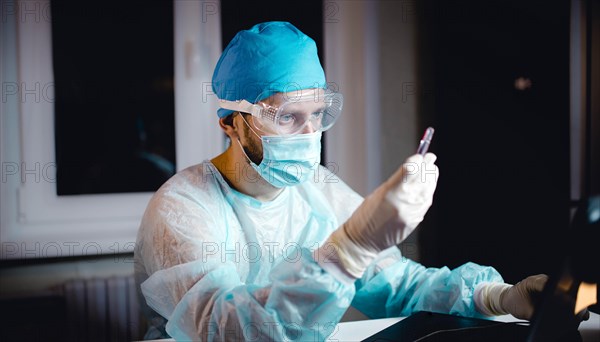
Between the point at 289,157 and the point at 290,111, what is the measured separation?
0.13m

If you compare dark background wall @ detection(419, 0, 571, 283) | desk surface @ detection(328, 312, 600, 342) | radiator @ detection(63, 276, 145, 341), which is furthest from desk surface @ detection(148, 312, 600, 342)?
radiator @ detection(63, 276, 145, 341)

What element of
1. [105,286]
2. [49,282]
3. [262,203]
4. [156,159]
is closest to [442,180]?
[262,203]

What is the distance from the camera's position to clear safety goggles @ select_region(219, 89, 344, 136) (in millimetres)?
1505

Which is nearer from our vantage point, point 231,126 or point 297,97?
point 297,97

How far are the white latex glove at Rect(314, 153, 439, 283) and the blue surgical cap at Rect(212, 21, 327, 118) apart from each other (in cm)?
61

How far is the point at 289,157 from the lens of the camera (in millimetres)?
1541

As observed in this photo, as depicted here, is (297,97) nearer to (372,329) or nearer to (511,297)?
(372,329)

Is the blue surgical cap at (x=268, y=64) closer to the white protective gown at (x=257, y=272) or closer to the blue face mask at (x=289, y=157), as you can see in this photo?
the blue face mask at (x=289, y=157)

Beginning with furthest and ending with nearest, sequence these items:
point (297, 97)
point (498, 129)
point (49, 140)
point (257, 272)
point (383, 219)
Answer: point (49, 140) → point (498, 129) → point (257, 272) → point (297, 97) → point (383, 219)

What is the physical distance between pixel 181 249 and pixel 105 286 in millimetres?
1230

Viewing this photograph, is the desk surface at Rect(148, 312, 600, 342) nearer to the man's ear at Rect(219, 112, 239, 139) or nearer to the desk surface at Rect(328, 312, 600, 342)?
the desk surface at Rect(328, 312, 600, 342)

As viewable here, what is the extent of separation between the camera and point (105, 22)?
2.56 meters

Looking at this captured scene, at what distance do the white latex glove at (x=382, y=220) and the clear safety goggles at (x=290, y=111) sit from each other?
540 millimetres

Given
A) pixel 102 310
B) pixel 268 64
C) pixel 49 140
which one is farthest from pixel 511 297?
pixel 49 140
